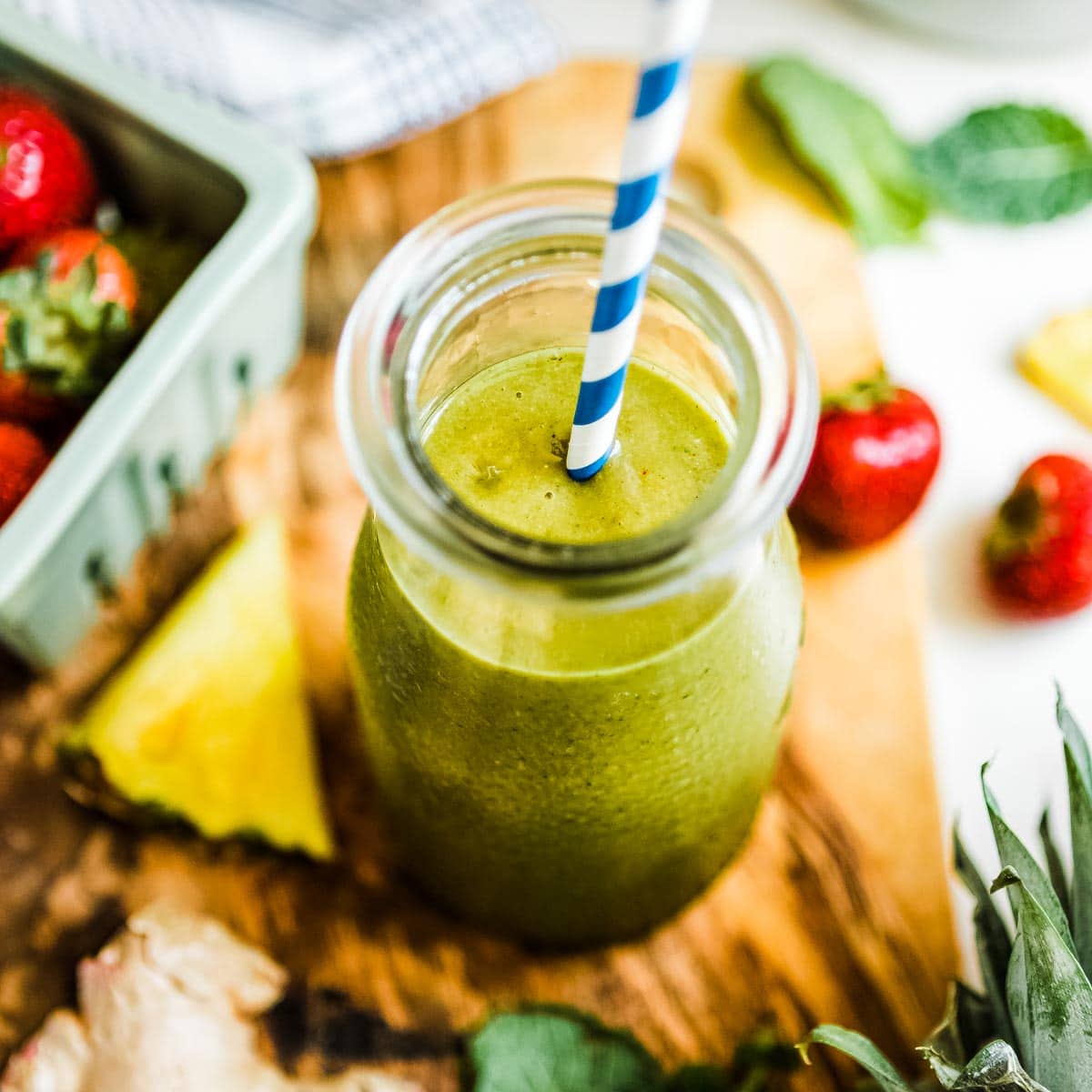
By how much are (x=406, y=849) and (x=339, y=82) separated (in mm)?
606

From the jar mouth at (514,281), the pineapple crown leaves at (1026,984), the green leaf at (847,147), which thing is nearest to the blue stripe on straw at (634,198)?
the jar mouth at (514,281)

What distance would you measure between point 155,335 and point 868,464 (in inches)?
18.1

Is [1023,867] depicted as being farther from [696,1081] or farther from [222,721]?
[222,721]

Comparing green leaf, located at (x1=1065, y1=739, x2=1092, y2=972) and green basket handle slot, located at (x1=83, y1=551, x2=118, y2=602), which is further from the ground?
green leaf, located at (x1=1065, y1=739, x2=1092, y2=972)

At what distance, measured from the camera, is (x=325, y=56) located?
0.97 m

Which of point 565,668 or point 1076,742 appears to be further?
point 1076,742

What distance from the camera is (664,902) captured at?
71 centimetres

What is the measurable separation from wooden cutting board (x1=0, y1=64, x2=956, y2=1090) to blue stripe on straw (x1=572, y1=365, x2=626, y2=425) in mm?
367

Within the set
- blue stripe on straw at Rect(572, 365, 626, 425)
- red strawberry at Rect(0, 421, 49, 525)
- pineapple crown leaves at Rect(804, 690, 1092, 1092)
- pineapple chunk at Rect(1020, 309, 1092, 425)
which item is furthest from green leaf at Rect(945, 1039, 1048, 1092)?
red strawberry at Rect(0, 421, 49, 525)

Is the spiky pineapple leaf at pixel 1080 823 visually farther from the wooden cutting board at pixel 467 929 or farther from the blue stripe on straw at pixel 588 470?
the blue stripe on straw at pixel 588 470

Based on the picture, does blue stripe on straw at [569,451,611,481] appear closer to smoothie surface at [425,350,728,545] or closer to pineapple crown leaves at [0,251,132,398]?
smoothie surface at [425,350,728,545]

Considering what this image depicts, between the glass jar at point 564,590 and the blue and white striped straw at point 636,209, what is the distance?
6 cm

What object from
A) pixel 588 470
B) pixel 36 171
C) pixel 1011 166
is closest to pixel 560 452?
pixel 588 470

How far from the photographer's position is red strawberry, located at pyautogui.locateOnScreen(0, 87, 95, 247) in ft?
2.75
